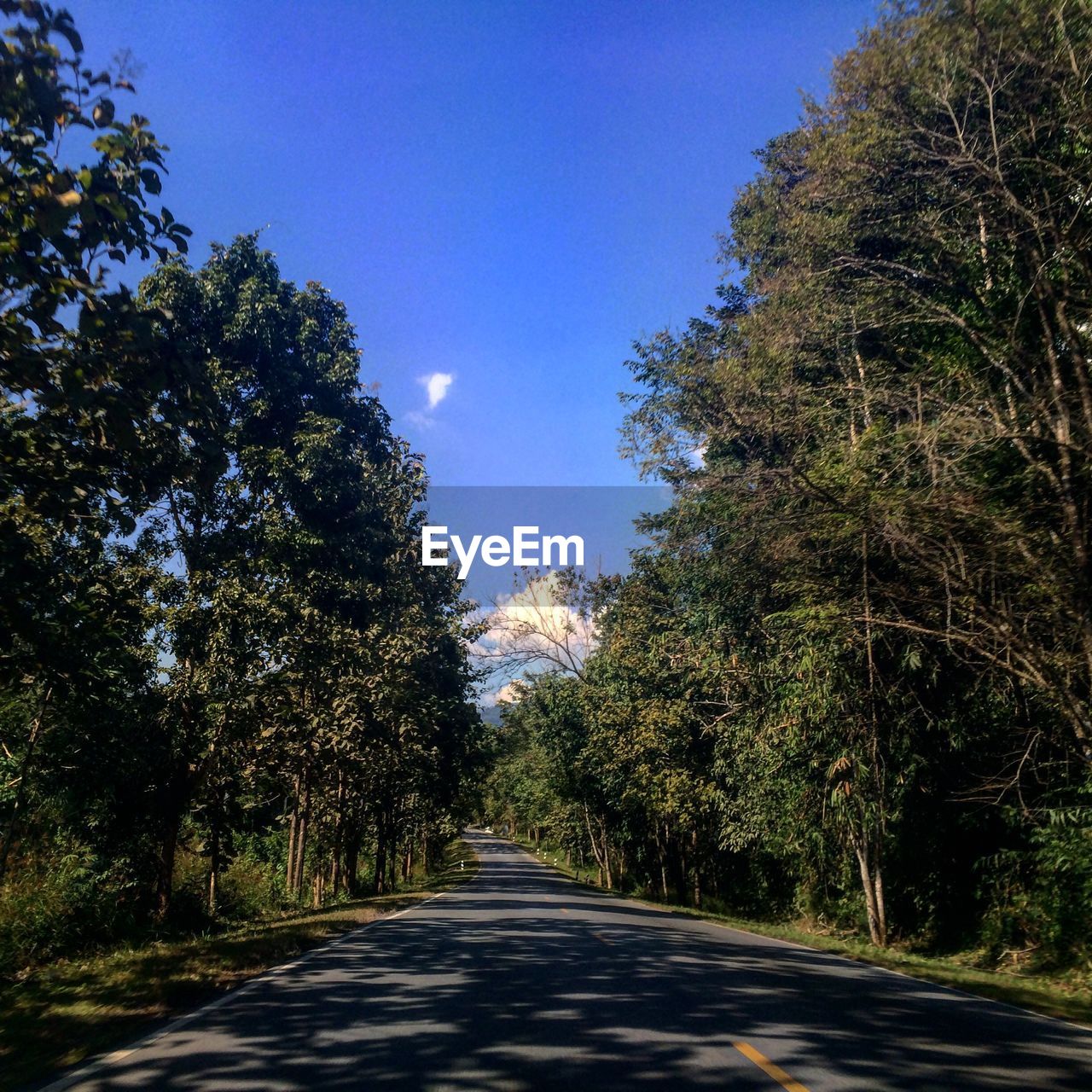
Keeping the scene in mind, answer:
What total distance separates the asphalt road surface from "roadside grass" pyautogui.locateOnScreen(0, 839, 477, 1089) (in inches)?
14.8

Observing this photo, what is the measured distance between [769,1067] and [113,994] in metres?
6.02

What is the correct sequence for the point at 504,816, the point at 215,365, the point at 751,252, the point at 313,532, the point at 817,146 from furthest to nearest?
the point at 504,816
the point at 751,252
the point at 313,532
the point at 215,365
the point at 817,146

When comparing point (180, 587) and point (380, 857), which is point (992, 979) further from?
point (380, 857)

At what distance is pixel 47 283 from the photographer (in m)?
6.69

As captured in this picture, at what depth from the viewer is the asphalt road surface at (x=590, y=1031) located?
601 cm

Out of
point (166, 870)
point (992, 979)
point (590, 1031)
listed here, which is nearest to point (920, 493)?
point (992, 979)

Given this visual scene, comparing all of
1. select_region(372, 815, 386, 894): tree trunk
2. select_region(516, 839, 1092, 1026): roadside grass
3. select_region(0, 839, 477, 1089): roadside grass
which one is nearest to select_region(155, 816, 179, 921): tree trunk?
select_region(0, 839, 477, 1089): roadside grass

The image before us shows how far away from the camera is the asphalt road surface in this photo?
6.01m

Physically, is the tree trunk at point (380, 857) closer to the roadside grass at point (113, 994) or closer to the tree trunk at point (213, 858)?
the tree trunk at point (213, 858)

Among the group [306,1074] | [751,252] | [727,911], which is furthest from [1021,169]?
[727,911]

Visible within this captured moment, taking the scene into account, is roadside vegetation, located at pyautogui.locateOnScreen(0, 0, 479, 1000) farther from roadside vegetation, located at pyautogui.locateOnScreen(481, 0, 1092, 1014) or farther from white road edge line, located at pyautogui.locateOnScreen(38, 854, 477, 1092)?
roadside vegetation, located at pyautogui.locateOnScreen(481, 0, 1092, 1014)

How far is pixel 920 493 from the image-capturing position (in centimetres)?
1295

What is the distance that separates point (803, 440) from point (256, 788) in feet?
42.8

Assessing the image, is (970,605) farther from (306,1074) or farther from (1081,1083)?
(306,1074)
